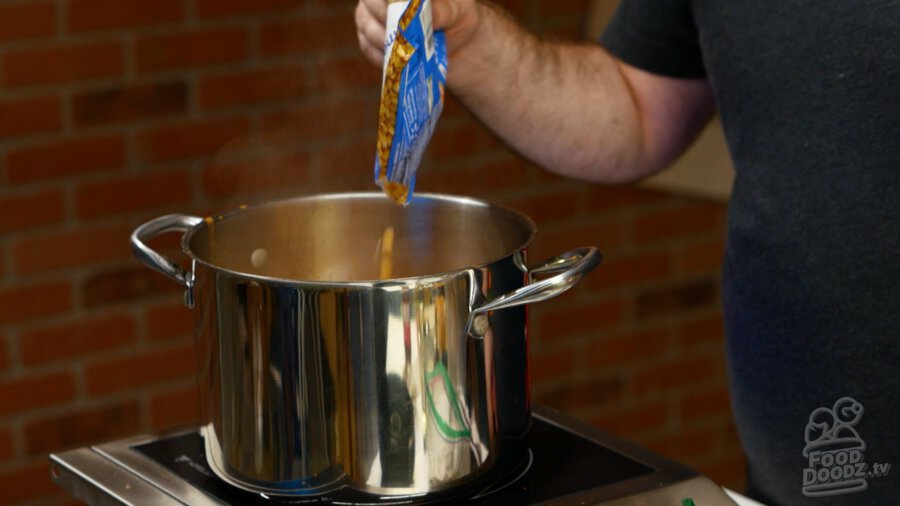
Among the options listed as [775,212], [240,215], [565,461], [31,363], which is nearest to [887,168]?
[775,212]

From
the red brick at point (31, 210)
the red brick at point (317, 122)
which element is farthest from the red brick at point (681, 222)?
the red brick at point (31, 210)

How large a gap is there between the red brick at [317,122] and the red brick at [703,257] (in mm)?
778

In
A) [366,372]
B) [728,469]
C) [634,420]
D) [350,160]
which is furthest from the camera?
[728,469]

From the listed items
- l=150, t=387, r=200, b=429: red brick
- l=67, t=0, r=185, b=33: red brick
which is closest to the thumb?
l=67, t=0, r=185, b=33: red brick

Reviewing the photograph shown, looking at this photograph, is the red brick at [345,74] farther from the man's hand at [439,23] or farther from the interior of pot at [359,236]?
the interior of pot at [359,236]

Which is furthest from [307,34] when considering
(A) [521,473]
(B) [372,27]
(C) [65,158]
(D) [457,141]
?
(A) [521,473]

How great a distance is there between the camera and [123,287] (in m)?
2.14

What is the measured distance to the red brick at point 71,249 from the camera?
6.71 ft

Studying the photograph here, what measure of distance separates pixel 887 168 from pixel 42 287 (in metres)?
1.42

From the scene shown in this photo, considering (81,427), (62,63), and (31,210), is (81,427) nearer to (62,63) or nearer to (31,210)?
(31,210)

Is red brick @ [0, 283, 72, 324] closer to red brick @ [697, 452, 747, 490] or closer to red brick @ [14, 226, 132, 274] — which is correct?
red brick @ [14, 226, 132, 274]

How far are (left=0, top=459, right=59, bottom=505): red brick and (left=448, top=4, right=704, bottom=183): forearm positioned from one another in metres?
1.14

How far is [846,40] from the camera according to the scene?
1.13m

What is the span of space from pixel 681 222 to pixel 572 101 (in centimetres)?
A: 127
